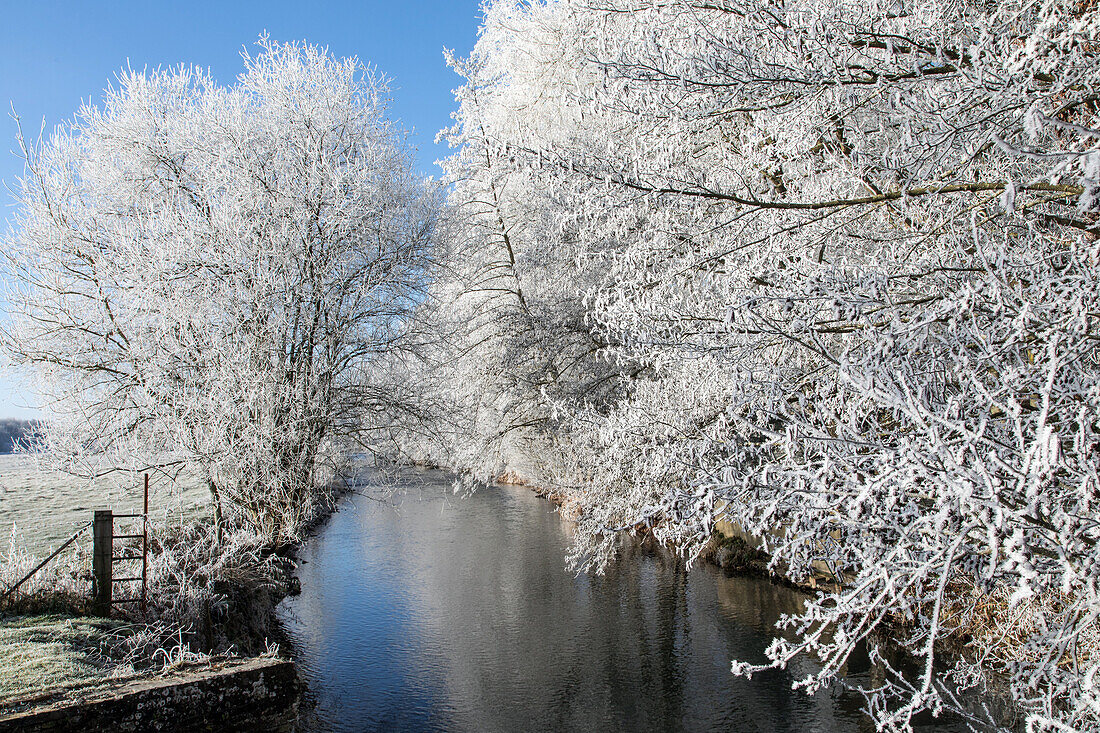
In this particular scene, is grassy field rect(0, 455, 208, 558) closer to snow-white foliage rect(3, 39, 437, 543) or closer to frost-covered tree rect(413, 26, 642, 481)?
snow-white foliage rect(3, 39, 437, 543)

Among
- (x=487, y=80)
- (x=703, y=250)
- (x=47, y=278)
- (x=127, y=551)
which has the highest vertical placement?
(x=487, y=80)

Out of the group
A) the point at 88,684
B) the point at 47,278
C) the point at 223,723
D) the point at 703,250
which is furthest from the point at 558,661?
the point at 47,278

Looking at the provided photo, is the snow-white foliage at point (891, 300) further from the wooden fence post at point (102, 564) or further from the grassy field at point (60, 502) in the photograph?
the grassy field at point (60, 502)

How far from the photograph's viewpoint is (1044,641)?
3.20 meters

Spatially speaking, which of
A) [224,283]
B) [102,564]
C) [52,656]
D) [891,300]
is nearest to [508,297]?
[224,283]

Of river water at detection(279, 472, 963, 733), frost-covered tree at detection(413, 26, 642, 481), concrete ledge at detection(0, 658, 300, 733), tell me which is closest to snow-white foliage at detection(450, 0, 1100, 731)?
river water at detection(279, 472, 963, 733)

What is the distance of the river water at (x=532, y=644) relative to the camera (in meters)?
7.94

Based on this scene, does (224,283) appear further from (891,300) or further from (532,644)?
(891,300)

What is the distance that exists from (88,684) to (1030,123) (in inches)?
304

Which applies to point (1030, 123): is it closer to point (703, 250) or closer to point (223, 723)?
point (703, 250)

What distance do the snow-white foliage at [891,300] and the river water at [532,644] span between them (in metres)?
3.07

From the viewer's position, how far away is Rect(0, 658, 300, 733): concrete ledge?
18.4 ft

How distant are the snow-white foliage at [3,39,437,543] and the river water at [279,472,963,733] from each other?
2300 mm

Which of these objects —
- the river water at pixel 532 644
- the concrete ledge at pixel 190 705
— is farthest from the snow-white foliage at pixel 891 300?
the concrete ledge at pixel 190 705
